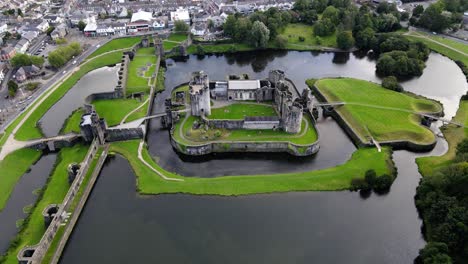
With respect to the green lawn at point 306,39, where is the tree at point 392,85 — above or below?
below

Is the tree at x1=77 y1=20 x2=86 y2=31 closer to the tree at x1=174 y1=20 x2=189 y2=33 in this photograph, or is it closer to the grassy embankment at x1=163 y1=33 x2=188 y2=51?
the grassy embankment at x1=163 y1=33 x2=188 y2=51

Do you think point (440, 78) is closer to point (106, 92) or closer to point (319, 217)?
point (319, 217)

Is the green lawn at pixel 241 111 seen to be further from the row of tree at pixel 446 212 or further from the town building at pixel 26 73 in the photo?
the town building at pixel 26 73

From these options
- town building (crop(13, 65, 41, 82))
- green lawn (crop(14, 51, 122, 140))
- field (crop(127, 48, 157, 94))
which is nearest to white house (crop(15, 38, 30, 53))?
town building (crop(13, 65, 41, 82))

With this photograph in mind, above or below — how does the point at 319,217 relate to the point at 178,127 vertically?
below

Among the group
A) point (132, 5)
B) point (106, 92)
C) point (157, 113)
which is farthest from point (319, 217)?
point (132, 5)

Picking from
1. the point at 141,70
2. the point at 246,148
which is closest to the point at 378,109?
the point at 246,148

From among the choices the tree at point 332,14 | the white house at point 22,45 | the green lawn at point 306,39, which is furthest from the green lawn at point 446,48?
the white house at point 22,45

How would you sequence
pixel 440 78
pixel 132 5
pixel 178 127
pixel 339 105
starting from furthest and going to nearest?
pixel 132 5 < pixel 440 78 < pixel 339 105 < pixel 178 127
